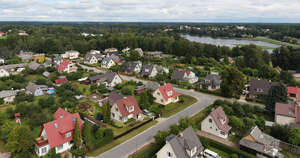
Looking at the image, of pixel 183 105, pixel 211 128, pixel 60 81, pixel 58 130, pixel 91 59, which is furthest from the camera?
pixel 91 59

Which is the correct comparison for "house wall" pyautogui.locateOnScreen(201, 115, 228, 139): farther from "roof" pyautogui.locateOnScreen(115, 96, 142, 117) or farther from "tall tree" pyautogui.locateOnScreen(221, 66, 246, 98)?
"tall tree" pyautogui.locateOnScreen(221, 66, 246, 98)

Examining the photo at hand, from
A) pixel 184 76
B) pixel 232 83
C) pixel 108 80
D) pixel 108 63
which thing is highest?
pixel 108 63

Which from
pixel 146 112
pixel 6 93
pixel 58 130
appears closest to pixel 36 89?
pixel 6 93

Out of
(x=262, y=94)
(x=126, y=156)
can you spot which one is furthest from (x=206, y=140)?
(x=262, y=94)

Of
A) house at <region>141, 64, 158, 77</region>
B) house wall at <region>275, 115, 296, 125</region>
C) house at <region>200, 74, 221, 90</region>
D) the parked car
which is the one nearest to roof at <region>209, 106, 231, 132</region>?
house wall at <region>275, 115, 296, 125</region>

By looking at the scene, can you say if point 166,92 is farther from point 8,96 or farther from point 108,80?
point 8,96

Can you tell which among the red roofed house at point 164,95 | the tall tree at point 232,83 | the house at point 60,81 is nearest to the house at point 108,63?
the house at point 60,81

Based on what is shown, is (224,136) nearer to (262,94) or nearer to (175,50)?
(262,94)
